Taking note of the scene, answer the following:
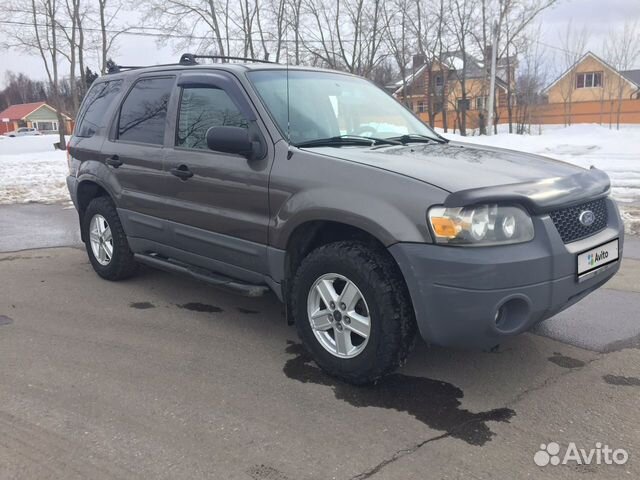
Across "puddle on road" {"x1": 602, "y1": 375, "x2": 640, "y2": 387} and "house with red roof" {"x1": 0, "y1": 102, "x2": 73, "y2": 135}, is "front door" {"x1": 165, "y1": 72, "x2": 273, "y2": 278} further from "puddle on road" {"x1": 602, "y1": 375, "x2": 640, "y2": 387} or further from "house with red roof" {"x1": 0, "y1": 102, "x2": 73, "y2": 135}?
"house with red roof" {"x1": 0, "y1": 102, "x2": 73, "y2": 135}

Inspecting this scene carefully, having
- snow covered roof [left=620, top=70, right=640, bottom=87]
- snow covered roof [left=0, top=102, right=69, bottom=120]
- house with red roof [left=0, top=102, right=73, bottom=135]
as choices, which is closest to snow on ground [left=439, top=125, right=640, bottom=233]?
snow covered roof [left=620, top=70, right=640, bottom=87]

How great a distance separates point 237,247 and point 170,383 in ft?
3.27

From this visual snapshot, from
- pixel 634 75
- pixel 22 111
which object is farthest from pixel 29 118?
pixel 634 75

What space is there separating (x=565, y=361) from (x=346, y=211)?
69.8 inches

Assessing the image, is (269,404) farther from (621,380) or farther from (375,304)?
(621,380)

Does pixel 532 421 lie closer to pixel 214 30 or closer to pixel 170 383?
pixel 170 383

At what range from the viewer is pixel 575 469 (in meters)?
2.58

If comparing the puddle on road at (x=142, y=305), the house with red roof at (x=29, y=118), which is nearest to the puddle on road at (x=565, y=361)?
the puddle on road at (x=142, y=305)

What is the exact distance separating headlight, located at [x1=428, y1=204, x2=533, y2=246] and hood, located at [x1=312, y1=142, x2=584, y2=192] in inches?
4.9

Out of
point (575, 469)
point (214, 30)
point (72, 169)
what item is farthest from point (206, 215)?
point (214, 30)

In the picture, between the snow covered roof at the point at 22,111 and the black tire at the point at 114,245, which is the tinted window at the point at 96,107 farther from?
the snow covered roof at the point at 22,111

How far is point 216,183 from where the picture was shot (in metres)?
3.96

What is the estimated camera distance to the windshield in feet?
12.6

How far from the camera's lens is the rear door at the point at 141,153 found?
15.0 feet
